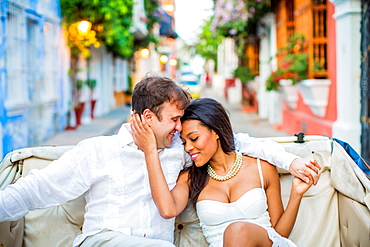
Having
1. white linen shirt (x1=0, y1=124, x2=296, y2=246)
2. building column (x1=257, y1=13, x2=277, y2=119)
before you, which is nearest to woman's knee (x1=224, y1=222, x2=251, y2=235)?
white linen shirt (x1=0, y1=124, x2=296, y2=246)

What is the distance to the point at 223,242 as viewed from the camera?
259 centimetres

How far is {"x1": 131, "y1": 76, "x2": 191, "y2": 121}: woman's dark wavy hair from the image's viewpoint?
269 cm

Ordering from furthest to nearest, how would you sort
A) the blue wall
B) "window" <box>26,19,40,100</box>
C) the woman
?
"window" <box>26,19,40,100</box>, the blue wall, the woman

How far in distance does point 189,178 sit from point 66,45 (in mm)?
10506

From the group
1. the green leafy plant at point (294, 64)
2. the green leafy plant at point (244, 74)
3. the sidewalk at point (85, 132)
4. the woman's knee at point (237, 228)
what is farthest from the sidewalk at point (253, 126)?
the woman's knee at point (237, 228)

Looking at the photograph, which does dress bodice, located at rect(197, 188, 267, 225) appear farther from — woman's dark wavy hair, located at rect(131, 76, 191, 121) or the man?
woman's dark wavy hair, located at rect(131, 76, 191, 121)

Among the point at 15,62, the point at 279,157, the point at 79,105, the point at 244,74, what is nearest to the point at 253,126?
the point at 244,74

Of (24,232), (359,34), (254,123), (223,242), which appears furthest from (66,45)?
(223,242)

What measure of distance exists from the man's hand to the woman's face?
19.7 inches

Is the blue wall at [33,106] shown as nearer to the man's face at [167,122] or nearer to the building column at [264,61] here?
the man's face at [167,122]

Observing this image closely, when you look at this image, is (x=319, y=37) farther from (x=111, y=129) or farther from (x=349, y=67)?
(x=111, y=129)

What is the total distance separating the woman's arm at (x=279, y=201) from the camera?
2744mm

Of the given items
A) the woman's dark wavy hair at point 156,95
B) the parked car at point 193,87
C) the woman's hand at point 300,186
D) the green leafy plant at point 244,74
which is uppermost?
the green leafy plant at point 244,74

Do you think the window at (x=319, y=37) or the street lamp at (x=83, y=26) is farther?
the street lamp at (x=83, y=26)
